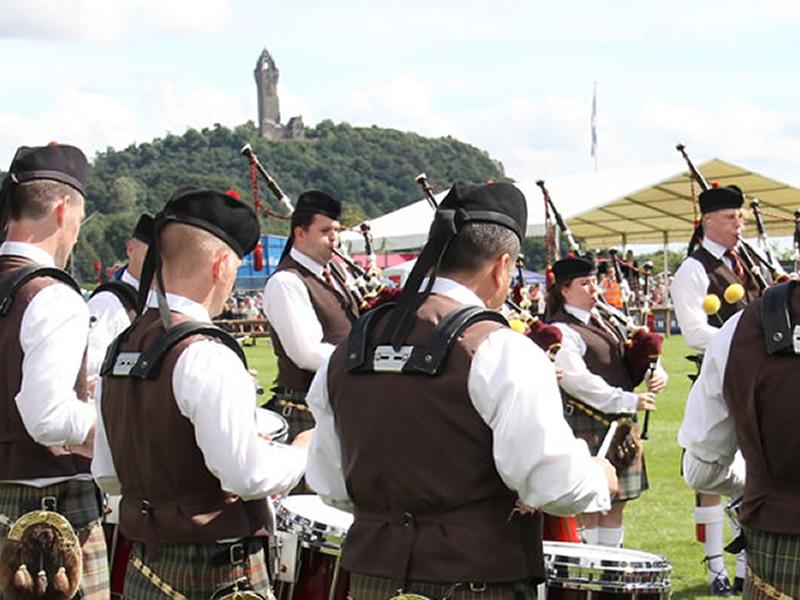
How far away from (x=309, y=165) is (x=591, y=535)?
308ft

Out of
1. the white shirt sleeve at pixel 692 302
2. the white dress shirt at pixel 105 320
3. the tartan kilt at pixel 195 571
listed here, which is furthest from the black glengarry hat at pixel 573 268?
the tartan kilt at pixel 195 571

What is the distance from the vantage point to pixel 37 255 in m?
4.51

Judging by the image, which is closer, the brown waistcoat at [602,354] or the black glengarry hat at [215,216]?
the black glengarry hat at [215,216]

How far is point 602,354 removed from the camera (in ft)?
22.8

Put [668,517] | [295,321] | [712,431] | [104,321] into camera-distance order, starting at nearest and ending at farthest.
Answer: [712,431] → [104,321] → [295,321] → [668,517]

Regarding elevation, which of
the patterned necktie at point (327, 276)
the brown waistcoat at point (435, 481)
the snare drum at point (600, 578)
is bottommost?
the snare drum at point (600, 578)

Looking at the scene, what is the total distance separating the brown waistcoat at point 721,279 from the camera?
694 centimetres

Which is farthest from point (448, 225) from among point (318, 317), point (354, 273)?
point (354, 273)

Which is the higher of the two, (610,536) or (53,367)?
(53,367)

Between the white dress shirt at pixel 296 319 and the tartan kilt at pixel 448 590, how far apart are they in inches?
130

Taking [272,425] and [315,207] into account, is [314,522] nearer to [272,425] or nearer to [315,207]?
[272,425]

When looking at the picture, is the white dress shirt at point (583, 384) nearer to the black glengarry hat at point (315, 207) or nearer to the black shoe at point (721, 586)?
the black shoe at point (721, 586)

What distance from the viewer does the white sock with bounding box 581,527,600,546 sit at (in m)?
6.76

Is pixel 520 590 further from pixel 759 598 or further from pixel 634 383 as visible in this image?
pixel 634 383
